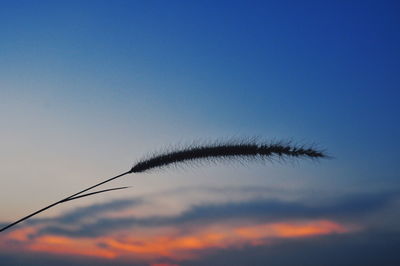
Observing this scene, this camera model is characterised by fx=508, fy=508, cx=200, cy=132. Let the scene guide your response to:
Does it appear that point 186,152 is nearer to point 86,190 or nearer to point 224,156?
point 224,156

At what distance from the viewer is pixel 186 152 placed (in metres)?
6.54

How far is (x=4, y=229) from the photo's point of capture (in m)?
5.88

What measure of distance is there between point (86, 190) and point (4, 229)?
102cm

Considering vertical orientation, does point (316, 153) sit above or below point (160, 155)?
below

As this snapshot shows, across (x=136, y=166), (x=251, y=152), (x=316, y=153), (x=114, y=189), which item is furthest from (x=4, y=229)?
(x=316, y=153)

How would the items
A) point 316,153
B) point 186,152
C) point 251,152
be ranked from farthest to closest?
point 186,152
point 251,152
point 316,153

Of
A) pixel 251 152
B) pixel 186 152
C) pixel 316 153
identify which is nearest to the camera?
pixel 316 153

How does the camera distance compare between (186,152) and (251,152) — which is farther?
(186,152)

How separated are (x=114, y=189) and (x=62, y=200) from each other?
24.9 inches

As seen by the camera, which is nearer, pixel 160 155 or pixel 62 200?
pixel 62 200

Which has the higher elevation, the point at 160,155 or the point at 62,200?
the point at 160,155

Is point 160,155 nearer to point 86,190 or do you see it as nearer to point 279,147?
point 86,190

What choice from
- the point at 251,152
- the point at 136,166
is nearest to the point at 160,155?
the point at 136,166

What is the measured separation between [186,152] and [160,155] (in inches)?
16.8
